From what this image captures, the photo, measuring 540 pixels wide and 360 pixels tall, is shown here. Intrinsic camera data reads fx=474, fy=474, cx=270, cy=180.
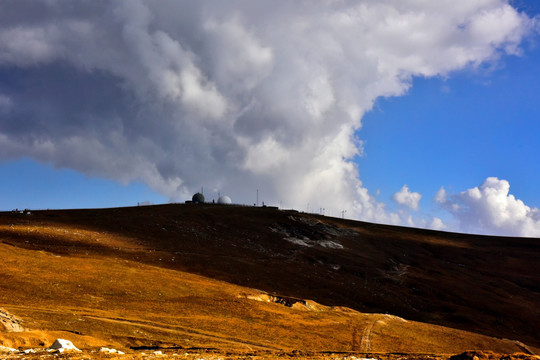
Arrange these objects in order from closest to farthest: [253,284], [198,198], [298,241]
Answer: [253,284]
[298,241]
[198,198]

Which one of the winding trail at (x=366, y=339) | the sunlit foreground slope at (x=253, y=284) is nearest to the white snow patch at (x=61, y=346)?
the sunlit foreground slope at (x=253, y=284)

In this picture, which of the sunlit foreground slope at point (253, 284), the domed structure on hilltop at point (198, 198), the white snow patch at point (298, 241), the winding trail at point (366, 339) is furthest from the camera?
the domed structure on hilltop at point (198, 198)

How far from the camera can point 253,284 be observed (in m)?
67.2

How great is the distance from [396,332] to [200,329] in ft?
70.7

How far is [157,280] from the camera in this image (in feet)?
177

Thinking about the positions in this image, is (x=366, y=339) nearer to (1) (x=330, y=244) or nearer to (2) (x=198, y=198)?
(1) (x=330, y=244)

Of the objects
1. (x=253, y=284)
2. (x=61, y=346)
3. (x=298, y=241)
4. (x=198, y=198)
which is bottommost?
(x=61, y=346)

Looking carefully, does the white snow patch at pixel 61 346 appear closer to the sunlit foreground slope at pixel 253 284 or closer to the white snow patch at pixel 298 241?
the sunlit foreground slope at pixel 253 284

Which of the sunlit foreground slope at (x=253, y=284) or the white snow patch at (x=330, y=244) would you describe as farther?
the white snow patch at (x=330, y=244)

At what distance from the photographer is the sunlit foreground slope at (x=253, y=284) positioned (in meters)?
38.9

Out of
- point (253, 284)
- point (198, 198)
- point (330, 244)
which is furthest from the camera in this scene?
point (198, 198)

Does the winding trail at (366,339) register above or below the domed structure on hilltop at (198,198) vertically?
below

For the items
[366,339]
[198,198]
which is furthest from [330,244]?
[366,339]

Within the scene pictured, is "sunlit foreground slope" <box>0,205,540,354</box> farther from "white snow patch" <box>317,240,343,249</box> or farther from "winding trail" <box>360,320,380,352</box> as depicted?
"white snow patch" <box>317,240,343,249</box>
